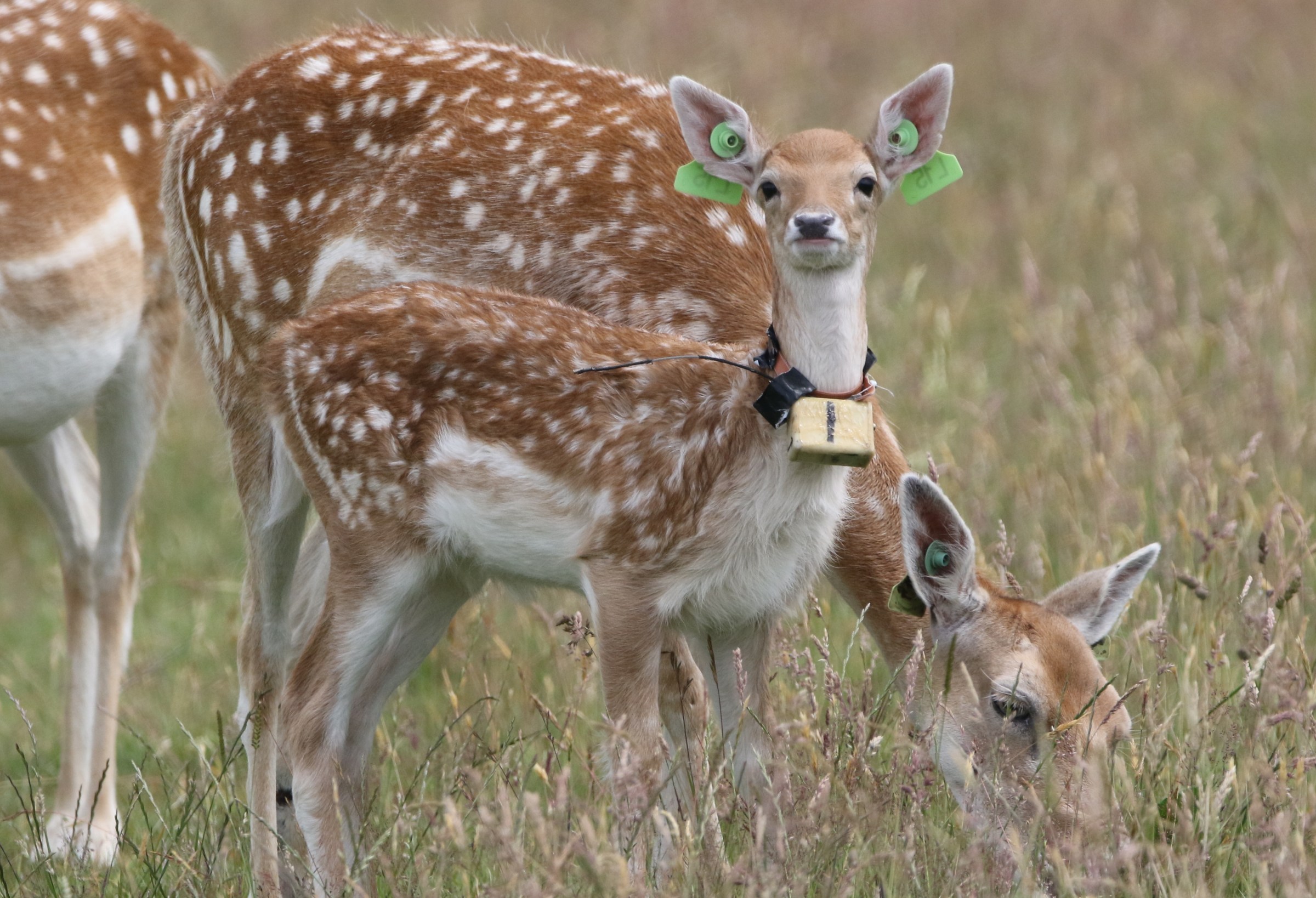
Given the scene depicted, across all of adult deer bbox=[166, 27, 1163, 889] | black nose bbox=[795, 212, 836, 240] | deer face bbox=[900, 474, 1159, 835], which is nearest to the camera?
black nose bbox=[795, 212, 836, 240]

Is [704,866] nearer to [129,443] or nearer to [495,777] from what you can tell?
[495,777]

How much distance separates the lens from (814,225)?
3.58m

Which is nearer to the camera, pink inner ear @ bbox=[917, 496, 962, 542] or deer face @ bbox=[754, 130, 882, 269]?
deer face @ bbox=[754, 130, 882, 269]

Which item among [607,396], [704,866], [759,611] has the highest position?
[607,396]

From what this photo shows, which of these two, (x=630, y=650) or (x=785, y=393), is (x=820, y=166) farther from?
(x=630, y=650)

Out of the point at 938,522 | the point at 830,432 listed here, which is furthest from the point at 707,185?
the point at 938,522

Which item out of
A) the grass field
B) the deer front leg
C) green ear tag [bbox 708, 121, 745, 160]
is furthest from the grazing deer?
green ear tag [bbox 708, 121, 745, 160]

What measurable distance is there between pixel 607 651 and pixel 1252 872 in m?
1.39

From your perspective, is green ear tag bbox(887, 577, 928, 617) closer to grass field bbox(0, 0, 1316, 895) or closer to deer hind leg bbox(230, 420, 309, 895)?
grass field bbox(0, 0, 1316, 895)

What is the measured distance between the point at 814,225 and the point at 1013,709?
3.85 ft

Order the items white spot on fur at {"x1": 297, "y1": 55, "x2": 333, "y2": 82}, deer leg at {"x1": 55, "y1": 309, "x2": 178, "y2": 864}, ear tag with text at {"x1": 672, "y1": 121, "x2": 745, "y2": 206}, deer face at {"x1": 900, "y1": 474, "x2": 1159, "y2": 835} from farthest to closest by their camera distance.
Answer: deer leg at {"x1": 55, "y1": 309, "x2": 178, "y2": 864} < white spot on fur at {"x1": 297, "y1": 55, "x2": 333, "y2": 82} < ear tag with text at {"x1": 672, "y1": 121, "x2": 745, "y2": 206} < deer face at {"x1": 900, "y1": 474, "x2": 1159, "y2": 835}

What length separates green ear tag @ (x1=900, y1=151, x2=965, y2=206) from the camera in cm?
404

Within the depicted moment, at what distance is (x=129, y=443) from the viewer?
19.4 feet

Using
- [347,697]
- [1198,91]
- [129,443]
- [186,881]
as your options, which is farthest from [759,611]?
[1198,91]
